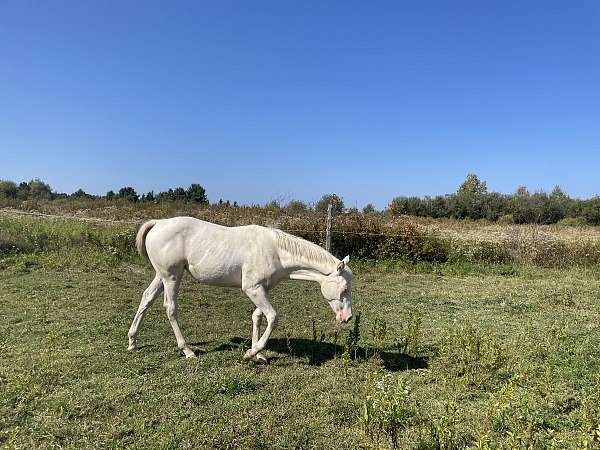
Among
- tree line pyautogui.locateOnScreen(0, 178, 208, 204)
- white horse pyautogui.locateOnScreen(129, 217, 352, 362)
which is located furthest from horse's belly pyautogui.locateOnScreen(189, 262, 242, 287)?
tree line pyautogui.locateOnScreen(0, 178, 208, 204)

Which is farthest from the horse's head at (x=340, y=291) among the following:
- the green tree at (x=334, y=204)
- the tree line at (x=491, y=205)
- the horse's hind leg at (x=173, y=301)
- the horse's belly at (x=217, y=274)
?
the tree line at (x=491, y=205)

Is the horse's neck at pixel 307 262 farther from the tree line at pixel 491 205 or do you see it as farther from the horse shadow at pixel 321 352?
the tree line at pixel 491 205

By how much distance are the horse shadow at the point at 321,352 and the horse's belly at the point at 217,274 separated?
1023 millimetres

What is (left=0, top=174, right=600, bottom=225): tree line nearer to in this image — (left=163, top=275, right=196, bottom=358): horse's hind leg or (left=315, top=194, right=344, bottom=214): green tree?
(left=315, top=194, right=344, bottom=214): green tree

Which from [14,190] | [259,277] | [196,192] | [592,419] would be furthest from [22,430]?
[14,190]

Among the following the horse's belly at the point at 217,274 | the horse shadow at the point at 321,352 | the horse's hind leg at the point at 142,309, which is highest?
the horse's belly at the point at 217,274

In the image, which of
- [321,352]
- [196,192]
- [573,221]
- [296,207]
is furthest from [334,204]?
[573,221]

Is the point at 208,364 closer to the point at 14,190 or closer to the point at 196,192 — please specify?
the point at 196,192

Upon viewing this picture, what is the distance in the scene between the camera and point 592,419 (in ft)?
12.7

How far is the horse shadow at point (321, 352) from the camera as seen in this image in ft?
18.8

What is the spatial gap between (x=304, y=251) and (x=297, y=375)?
1.52 m

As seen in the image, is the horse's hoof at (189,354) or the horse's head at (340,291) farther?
the horse's hoof at (189,354)

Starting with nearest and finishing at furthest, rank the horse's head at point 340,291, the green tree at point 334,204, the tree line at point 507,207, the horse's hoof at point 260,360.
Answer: the horse's head at point 340,291
the horse's hoof at point 260,360
the green tree at point 334,204
the tree line at point 507,207

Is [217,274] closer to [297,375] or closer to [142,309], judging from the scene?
[142,309]
